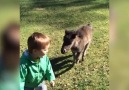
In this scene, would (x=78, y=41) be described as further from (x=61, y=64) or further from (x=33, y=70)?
(x=33, y=70)

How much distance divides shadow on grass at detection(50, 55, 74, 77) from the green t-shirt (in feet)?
2.91

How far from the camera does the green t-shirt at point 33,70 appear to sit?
6.01 feet

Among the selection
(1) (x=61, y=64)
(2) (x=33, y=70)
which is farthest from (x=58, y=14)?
Result: (1) (x=61, y=64)

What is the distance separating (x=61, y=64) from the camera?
10.1ft

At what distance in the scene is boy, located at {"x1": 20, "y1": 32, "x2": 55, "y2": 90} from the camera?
1.67m

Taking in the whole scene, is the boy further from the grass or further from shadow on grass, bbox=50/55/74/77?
shadow on grass, bbox=50/55/74/77

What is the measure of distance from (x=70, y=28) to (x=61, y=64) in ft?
2.00

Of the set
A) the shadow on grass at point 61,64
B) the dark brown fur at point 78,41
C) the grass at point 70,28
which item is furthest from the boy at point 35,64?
the shadow on grass at point 61,64

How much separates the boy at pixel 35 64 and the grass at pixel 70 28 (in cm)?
38

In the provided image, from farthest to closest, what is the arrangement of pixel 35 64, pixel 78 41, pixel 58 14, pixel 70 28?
1. pixel 78 41
2. pixel 70 28
3. pixel 58 14
4. pixel 35 64

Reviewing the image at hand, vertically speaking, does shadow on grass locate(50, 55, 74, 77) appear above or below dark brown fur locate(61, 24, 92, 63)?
below

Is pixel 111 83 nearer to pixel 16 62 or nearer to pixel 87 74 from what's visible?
pixel 16 62

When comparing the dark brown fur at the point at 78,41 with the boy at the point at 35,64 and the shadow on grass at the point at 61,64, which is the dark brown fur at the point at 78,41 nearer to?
the shadow on grass at the point at 61,64

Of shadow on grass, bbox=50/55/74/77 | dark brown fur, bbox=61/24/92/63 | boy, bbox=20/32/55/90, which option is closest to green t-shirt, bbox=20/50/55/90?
boy, bbox=20/32/55/90
